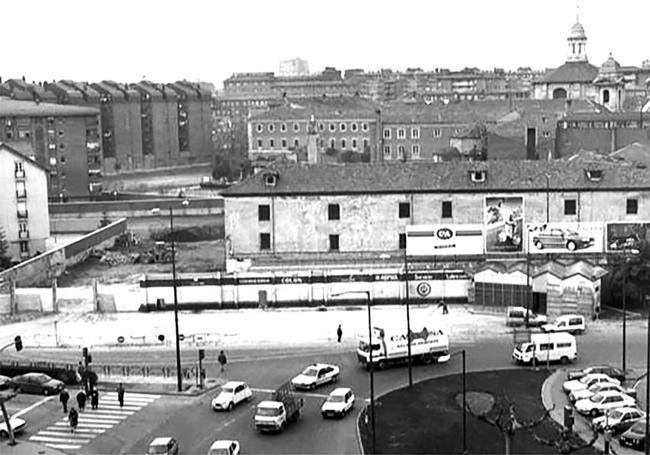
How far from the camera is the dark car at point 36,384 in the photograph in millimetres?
34781

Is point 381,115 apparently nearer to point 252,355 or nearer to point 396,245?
point 396,245

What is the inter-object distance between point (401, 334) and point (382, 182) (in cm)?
1831

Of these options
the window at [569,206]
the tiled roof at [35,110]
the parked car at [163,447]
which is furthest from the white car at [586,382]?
the tiled roof at [35,110]

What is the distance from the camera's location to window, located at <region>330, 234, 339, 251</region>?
53062mm

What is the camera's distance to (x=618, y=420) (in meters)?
28.8

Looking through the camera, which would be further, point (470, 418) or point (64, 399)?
point (64, 399)

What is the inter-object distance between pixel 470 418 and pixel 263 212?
24947 millimetres

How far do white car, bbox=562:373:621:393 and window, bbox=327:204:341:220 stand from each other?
72.3 feet

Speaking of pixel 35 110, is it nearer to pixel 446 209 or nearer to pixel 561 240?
pixel 446 209

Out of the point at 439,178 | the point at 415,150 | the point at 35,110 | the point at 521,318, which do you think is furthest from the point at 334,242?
the point at 415,150

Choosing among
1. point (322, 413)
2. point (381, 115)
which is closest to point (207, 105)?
point (381, 115)

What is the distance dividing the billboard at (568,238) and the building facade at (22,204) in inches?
1297

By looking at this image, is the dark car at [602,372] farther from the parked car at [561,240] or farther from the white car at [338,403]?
the parked car at [561,240]

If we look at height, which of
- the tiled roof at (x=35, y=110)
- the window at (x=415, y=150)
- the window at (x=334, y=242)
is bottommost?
the window at (x=334, y=242)
